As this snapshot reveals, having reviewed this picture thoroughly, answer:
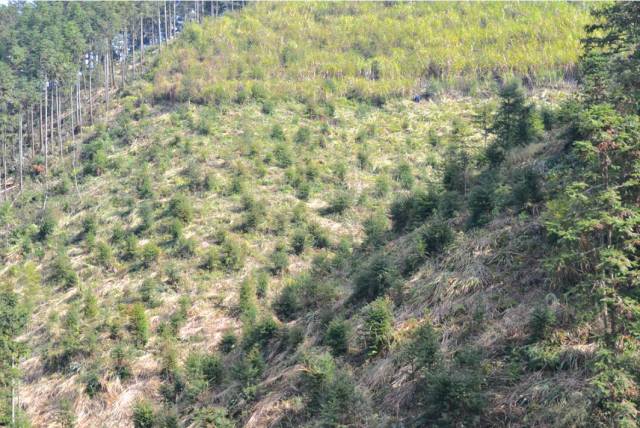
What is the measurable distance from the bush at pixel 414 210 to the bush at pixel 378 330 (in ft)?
21.6

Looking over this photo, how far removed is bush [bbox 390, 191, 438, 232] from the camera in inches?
859

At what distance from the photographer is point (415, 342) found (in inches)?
514

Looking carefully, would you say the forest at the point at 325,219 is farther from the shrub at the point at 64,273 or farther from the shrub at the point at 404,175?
the shrub at the point at 404,175

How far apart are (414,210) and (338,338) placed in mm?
7493

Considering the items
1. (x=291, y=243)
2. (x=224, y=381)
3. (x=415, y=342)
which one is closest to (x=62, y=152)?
(x=291, y=243)

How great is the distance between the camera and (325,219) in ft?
104

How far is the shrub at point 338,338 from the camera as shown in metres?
15.9

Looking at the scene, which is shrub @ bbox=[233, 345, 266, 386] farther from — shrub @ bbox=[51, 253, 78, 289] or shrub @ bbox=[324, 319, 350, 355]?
shrub @ bbox=[51, 253, 78, 289]

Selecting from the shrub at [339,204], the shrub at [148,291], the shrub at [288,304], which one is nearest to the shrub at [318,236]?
the shrub at [339,204]

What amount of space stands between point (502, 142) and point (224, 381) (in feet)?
43.8

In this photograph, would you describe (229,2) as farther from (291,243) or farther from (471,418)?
(471,418)

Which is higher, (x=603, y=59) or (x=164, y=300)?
(x=603, y=59)

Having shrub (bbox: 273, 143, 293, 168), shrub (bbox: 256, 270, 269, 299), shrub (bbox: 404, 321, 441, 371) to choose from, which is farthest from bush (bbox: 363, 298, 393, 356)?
shrub (bbox: 273, 143, 293, 168)

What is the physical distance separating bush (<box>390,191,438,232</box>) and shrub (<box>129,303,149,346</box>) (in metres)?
10.5
